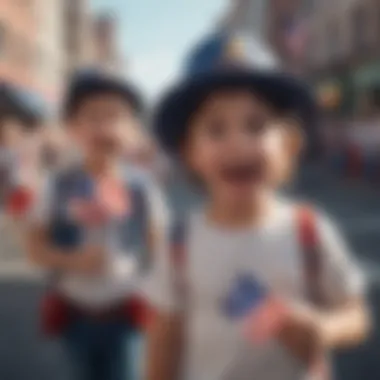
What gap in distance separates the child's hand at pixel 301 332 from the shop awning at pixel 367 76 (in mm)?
317

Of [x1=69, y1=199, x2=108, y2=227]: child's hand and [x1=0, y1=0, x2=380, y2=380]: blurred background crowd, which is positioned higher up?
[x1=0, y1=0, x2=380, y2=380]: blurred background crowd

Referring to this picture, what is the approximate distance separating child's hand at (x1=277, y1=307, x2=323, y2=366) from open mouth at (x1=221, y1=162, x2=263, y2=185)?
0.33ft

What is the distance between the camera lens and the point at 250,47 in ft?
2.12

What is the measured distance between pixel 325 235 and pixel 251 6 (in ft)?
1.13

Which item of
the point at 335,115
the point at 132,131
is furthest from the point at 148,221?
the point at 335,115

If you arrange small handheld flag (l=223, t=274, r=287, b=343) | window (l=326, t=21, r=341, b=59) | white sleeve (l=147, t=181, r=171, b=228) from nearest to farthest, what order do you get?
small handheld flag (l=223, t=274, r=287, b=343)
white sleeve (l=147, t=181, r=171, b=228)
window (l=326, t=21, r=341, b=59)

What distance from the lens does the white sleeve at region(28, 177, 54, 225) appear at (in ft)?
2.60

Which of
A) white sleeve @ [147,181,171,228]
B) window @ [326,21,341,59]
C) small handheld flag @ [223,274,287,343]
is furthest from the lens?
window @ [326,21,341,59]

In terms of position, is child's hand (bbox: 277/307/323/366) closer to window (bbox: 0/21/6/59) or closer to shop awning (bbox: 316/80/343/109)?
shop awning (bbox: 316/80/343/109)

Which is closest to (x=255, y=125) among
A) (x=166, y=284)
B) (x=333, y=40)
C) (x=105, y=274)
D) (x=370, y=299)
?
(x=166, y=284)

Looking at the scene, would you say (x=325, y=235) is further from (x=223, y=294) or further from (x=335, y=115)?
(x=335, y=115)

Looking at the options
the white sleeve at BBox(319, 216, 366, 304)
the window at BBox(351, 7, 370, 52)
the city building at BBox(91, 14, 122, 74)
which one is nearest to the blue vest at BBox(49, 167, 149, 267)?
the city building at BBox(91, 14, 122, 74)

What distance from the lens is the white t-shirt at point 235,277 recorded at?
0.61 m

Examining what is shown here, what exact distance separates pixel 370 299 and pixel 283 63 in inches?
16.2
